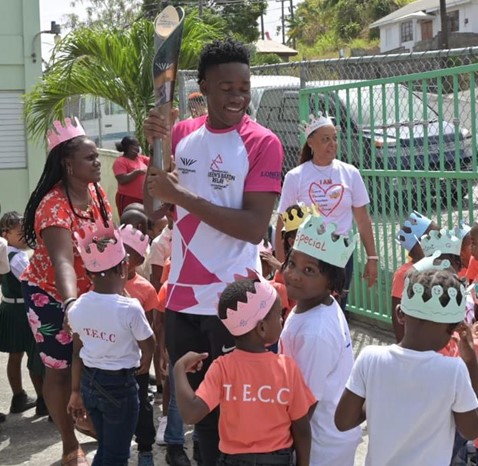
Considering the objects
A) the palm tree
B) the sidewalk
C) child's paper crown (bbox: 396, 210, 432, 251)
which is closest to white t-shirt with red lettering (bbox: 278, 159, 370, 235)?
child's paper crown (bbox: 396, 210, 432, 251)

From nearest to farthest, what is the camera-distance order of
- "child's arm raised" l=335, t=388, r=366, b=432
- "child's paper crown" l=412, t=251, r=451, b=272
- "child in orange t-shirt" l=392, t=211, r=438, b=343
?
"child's arm raised" l=335, t=388, r=366, b=432
"child's paper crown" l=412, t=251, r=451, b=272
"child in orange t-shirt" l=392, t=211, r=438, b=343

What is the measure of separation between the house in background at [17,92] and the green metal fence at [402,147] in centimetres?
1093

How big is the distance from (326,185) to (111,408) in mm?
2476

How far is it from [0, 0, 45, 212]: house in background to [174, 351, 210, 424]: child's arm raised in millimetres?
14812

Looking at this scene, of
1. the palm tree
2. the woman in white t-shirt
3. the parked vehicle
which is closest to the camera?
the woman in white t-shirt

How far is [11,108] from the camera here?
1795 centimetres

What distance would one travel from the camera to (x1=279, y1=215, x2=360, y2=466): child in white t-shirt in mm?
3455

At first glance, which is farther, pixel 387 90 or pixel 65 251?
pixel 387 90

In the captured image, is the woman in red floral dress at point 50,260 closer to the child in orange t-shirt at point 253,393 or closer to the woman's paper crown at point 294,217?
the woman's paper crown at point 294,217

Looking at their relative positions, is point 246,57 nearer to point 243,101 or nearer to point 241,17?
point 243,101

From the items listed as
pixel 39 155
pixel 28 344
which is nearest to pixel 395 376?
pixel 28 344

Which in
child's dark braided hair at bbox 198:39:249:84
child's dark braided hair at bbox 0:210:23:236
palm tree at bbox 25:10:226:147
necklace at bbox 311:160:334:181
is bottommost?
child's dark braided hair at bbox 0:210:23:236

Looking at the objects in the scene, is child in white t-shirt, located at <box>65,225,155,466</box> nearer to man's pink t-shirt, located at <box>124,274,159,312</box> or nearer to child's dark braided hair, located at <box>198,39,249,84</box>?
man's pink t-shirt, located at <box>124,274,159,312</box>

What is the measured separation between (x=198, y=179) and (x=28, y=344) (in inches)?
116
